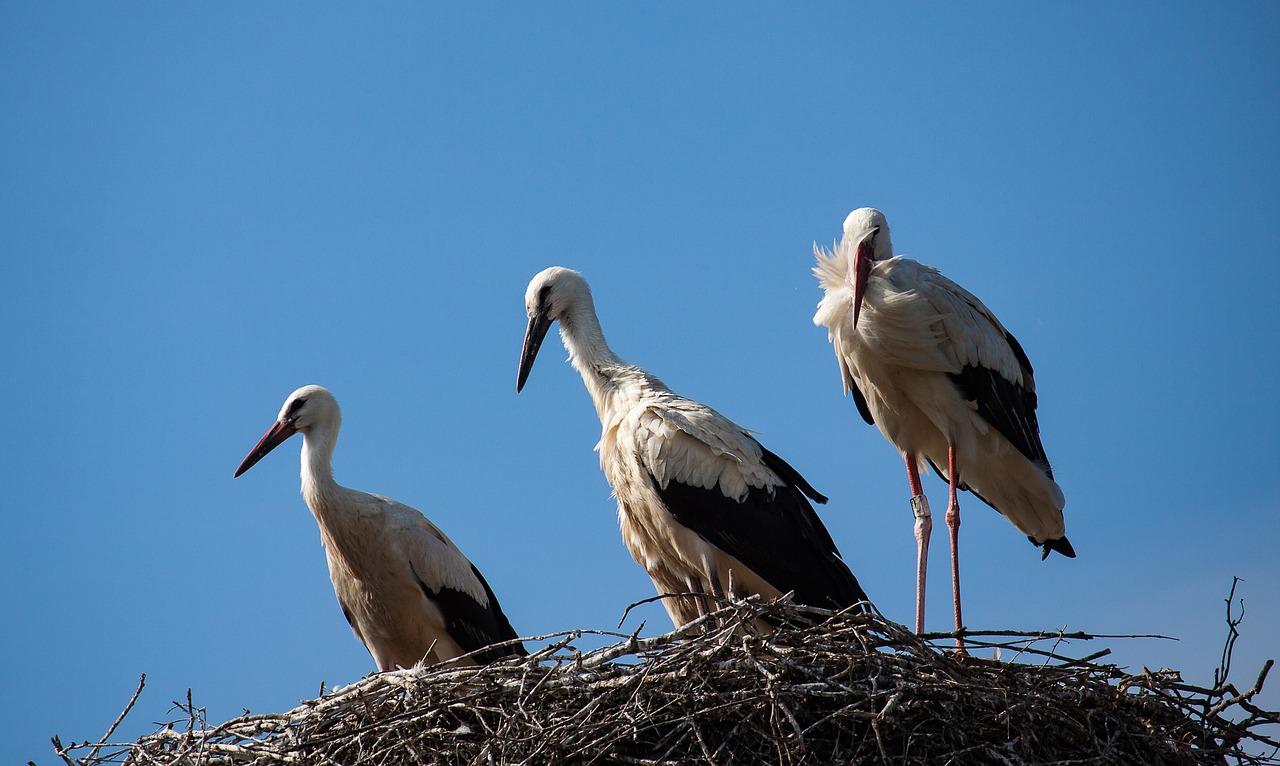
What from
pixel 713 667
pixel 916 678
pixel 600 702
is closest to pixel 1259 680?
pixel 916 678

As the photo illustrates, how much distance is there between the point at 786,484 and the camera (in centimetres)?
591

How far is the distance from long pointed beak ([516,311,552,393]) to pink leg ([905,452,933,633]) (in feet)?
5.91

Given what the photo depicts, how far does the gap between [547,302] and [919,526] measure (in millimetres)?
1968

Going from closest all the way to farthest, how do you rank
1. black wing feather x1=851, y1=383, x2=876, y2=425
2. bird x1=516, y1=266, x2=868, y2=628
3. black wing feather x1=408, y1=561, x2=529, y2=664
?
1. bird x1=516, y1=266, x2=868, y2=628
2. black wing feather x1=851, y1=383, x2=876, y2=425
3. black wing feather x1=408, y1=561, x2=529, y2=664

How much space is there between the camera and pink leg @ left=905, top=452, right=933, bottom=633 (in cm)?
597

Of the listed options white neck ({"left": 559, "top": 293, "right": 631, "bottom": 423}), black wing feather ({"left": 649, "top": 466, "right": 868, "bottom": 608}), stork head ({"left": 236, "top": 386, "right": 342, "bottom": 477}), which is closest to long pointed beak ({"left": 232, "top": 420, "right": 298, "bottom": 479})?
stork head ({"left": 236, "top": 386, "right": 342, "bottom": 477})

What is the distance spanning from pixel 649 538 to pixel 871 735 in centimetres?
182

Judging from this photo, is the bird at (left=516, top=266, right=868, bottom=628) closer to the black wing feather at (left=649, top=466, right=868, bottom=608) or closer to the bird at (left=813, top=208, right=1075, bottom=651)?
the black wing feather at (left=649, top=466, right=868, bottom=608)

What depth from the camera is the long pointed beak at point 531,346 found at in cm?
638

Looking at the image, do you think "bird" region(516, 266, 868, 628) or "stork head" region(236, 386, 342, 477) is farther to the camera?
"stork head" region(236, 386, 342, 477)

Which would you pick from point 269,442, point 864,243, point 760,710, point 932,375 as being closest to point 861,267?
point 864,243

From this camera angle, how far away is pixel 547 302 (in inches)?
251

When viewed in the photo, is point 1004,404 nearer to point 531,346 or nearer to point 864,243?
point 864,243

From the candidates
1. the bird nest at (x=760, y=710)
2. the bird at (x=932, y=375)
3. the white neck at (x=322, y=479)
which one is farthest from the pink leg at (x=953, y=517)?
the white neck at (x=322, y=479)
